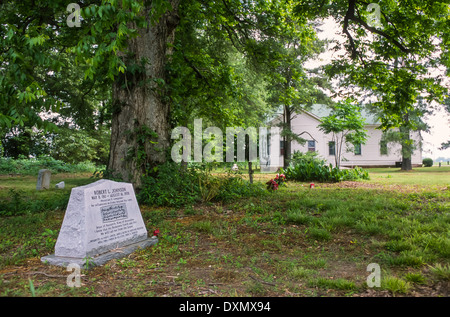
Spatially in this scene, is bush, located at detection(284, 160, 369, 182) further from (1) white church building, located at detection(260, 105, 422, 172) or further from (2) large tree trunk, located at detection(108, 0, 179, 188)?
(1) white church building, located at detection(260, 105, 422, 172)

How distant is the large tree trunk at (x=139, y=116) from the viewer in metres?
7.72

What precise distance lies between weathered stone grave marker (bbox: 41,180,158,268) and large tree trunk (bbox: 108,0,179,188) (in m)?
3.02

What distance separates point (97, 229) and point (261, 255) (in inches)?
90.2

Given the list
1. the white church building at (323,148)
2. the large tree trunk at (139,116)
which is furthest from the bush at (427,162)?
the large tree trunk at (139,116)

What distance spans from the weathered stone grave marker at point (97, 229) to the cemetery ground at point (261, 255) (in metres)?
0.19

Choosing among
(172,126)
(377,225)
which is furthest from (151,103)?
(377,225)

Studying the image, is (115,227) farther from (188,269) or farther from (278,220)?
(278,220)

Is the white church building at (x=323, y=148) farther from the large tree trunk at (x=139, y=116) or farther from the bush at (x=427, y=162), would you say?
the large tree trunk at (x=139, y=116)

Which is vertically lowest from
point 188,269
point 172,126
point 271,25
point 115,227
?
point 188,269

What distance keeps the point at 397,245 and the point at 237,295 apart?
263 centimetres

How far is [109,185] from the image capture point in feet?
15.1

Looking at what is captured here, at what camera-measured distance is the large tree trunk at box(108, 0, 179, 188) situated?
304 inches

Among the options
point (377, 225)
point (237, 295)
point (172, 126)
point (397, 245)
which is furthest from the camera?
point (172, 126)

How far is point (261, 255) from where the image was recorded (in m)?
4.34
